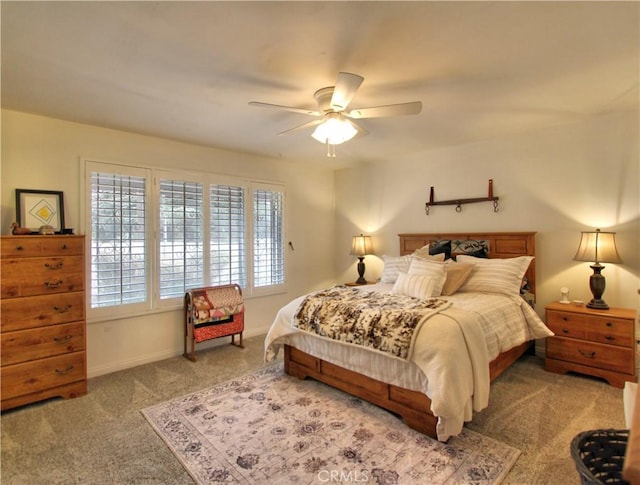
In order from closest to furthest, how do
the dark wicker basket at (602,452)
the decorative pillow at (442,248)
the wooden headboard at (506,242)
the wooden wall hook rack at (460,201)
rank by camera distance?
the dark wicker basket at (602,452) → the wooden headboard at (506,242) → the wooden wall hook rack at (460,201) → the decorative pillow at (442,248)

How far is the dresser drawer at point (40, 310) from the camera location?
8.44 ft

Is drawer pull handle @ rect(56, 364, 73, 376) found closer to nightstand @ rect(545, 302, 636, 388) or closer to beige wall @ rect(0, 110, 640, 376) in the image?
beige wall @ rect(0, 110, 640, 376)

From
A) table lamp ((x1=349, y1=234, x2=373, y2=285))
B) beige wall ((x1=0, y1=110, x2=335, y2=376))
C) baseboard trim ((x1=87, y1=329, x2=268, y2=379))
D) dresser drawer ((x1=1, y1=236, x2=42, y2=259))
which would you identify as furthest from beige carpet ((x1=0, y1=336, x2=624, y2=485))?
table lamp ((x1=349, y1=234, x2=373, y2=285))

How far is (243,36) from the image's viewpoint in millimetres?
1883

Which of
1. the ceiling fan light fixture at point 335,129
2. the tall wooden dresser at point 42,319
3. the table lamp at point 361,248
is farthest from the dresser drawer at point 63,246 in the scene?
the table lamp at point 361,248

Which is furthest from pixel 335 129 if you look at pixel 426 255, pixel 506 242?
pixel 506 242

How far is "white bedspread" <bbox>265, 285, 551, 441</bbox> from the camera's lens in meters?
2.08

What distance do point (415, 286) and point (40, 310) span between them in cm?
322

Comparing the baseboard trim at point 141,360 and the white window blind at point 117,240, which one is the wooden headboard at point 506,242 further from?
the white window blind at point 117,240

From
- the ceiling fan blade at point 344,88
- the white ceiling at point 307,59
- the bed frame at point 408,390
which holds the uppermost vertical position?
the white ceiling at point 307,59

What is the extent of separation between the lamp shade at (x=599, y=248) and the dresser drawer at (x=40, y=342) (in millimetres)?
4640

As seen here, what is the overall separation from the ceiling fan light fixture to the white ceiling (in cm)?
27

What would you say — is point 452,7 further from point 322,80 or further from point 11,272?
point 11,272

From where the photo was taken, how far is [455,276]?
3391mm
